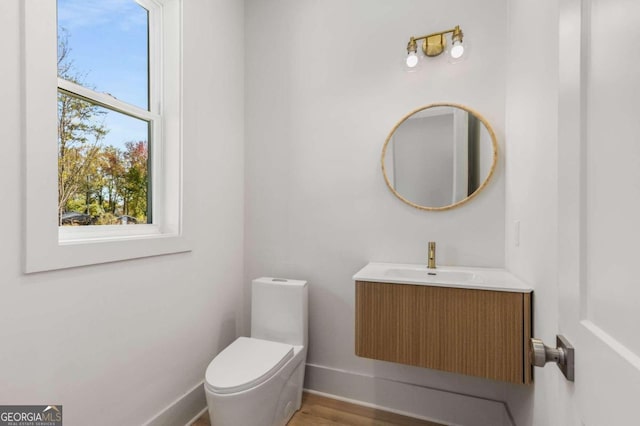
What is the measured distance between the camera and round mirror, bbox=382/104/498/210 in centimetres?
170

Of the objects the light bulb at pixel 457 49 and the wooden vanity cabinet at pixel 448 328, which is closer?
the wooden vanity cabinet at pixel 448 328

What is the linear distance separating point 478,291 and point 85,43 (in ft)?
6.79

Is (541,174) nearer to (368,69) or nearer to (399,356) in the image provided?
(399,356)

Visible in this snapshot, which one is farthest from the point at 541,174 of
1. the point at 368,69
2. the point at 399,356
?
the point at 368,69

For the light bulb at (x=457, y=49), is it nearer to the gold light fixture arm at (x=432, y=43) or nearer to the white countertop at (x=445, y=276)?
the gold light fixture arm at (x=432, y=43)

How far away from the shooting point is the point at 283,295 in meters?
1.91


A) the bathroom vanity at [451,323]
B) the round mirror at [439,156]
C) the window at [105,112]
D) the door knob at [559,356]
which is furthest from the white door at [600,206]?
the window at [105,112]

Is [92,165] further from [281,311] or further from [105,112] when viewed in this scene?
[281,311]

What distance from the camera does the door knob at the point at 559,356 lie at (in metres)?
0.56

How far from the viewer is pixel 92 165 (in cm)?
142

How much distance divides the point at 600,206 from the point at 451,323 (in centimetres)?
104

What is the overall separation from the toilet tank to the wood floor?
0.39 meters

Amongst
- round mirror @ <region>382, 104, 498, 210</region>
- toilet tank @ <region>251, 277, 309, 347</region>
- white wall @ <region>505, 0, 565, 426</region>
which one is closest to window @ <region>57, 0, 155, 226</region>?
toilet tank @ <region>251, 277, 309, 347</region>

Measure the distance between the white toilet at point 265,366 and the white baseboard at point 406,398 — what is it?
0.21 m
